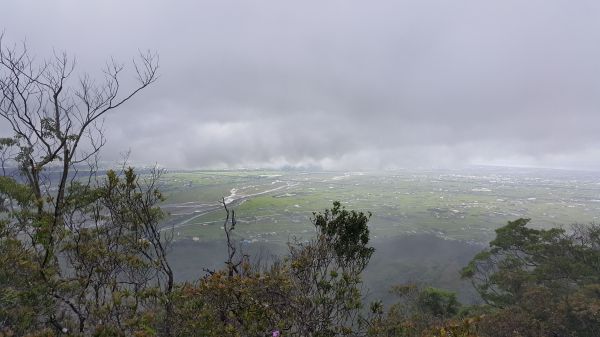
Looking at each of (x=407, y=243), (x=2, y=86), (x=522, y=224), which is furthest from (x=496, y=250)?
(x=407, y=243)

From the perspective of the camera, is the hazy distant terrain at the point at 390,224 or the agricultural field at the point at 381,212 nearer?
the hazy distant terrain at the point at 390,224

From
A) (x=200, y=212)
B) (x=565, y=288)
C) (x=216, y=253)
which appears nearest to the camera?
(x=565, y=288)

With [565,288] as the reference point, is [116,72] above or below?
above

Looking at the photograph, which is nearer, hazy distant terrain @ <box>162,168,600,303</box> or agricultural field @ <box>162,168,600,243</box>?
hazy distant terrain @ <box>162,168,600,303</box>

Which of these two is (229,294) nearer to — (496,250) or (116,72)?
(116,72)

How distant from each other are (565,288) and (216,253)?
175 feet

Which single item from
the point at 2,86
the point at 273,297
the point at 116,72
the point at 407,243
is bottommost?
the point at 407,243

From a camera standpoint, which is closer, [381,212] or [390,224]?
[390,224]

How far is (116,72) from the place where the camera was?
1087cm

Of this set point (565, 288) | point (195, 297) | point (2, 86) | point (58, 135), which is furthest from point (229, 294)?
point (565, 288)

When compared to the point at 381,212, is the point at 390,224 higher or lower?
lower

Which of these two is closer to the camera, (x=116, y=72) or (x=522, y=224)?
(x=116, y=72)

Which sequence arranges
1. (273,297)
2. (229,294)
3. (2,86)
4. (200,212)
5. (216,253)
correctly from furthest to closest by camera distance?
(200,212) < (216,253) < (2,86) < (273,297) < (229,294)

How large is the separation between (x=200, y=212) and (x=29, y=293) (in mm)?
99867
